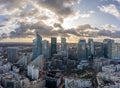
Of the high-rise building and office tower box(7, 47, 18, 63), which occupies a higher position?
the high-rise building

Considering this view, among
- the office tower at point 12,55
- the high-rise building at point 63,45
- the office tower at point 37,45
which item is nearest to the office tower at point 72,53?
the high-rise building at point 63,45

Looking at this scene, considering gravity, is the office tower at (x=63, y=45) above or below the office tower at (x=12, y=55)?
above

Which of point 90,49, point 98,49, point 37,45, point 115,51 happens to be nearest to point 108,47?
point 115,51

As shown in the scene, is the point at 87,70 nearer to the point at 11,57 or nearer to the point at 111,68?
the point at 111,68

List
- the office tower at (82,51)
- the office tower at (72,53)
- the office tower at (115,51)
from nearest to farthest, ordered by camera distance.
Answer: the office tower at (82,51), the office tower at (72,53), the office tower at (115,51)

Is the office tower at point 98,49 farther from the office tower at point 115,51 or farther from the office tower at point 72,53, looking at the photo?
the office tower at point 72,53

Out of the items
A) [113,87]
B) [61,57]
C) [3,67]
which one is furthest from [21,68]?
[113,87]

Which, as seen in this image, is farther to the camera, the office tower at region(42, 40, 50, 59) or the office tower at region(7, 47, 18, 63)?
the office tower at region(42, 40, 50, 59)

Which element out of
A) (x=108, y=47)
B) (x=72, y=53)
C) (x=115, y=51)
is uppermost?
(x=108, y=47)

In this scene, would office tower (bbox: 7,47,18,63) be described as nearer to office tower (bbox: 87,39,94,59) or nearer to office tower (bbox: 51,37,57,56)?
office tower (bbox: 51,37,57,56)

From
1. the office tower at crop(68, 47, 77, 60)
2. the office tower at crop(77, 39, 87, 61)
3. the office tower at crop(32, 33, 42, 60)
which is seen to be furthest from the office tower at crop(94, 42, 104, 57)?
the office tower at crop(32, 33, 42, 60)

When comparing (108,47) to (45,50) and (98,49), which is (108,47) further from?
(45,50)

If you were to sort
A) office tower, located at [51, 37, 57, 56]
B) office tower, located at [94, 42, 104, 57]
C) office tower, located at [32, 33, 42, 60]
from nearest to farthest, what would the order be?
office tower, located at [32, 33, 42, 60] < office tower, located at [94, 42, 104, 57] < office tower, located at [51, 37, 57, 56]
